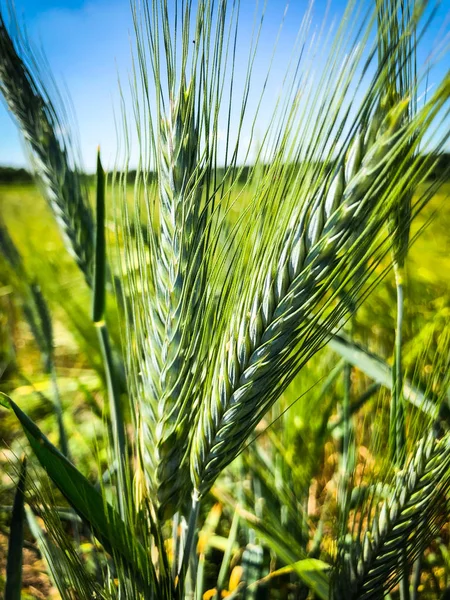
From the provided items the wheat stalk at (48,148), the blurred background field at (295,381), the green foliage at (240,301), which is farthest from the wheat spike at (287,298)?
the wheat stalk at (48,148)

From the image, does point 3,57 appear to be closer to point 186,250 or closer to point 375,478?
point 186,250

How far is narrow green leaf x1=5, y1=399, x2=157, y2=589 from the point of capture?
34 centimetres

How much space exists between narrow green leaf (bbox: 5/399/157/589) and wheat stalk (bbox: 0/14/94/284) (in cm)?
31

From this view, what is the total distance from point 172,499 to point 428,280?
2.86 feet

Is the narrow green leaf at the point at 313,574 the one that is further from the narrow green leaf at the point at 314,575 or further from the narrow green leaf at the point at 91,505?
the narrow green leaf at the point at 91,505

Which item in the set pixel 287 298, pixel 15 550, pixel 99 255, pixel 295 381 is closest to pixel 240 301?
pixel 287 298

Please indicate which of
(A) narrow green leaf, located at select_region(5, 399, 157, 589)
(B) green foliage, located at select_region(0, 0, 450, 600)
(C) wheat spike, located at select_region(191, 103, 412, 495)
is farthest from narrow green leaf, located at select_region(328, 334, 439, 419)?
(A) narrow green leaf, located at select_region(5, 399, 157, 589)

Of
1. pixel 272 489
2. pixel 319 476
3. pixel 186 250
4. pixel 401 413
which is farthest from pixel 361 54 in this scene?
pixel 319 476

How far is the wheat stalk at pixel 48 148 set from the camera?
1.82 ft

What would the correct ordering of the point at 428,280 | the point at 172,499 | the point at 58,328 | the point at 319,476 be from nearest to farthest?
the point at 172,499, the point at 319,476, the point at 428,280, the point at 58,328

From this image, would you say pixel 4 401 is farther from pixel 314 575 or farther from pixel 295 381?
pixel 295 381

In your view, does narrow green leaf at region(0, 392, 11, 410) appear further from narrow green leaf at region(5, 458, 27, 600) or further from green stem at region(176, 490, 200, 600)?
green stem at region(176, 490, 200, 600)

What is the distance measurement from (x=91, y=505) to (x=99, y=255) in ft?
0.78

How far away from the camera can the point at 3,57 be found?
0.55 meters
